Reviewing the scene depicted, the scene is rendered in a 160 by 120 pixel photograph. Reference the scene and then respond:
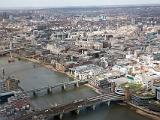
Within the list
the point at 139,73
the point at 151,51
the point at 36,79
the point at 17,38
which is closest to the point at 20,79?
the point at 36,79

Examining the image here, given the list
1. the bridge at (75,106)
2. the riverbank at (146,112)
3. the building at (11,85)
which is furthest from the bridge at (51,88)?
the riverbank at (146,112)

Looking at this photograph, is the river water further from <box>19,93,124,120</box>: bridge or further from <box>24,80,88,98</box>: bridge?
<box>24,80,88,98</box>: bridge

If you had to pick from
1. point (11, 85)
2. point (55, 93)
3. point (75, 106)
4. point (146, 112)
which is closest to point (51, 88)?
point (55, 93)

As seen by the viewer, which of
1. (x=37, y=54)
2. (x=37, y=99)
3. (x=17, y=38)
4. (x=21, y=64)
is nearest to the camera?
(x=37, y=99)

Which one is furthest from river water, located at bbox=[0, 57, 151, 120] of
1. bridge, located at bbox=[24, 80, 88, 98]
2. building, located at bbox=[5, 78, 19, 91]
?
building, located at bbox=[5, 78, 19, 91]

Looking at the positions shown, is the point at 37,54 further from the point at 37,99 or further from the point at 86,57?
the point at 37,99
